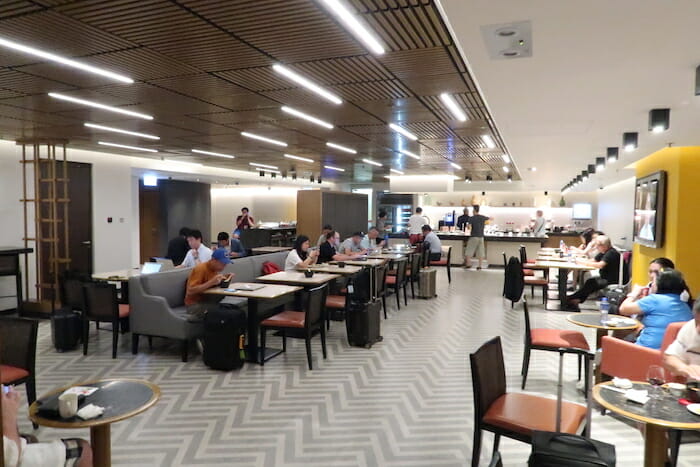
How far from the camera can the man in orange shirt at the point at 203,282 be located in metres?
5.46

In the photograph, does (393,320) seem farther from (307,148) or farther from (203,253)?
(307,148)

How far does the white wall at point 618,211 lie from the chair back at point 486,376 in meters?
11.0

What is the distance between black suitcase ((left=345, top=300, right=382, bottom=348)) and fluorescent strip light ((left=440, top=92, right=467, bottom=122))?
8.61 ft

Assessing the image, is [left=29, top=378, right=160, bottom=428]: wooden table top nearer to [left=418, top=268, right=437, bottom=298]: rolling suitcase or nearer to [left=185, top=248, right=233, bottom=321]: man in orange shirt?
[left=185, top=248, right=233, bottom=321]: man in orange shirt

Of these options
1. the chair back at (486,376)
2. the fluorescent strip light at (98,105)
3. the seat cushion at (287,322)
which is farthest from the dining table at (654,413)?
the fluorescent strip light at (98,105)

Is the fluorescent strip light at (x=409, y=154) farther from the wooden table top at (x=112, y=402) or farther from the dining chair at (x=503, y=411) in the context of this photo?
the wooden table top at (x=112, y=402)

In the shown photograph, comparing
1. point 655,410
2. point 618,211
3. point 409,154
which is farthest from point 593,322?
point 618,211

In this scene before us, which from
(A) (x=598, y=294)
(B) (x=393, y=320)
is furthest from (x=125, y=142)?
(A) (x=598, y=294)

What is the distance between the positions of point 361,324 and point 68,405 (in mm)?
4007

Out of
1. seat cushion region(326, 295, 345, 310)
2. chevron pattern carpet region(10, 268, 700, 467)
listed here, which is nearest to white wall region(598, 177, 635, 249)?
chevron pattern carpet region(10, 268, 700, 467)

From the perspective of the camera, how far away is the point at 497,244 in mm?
14523

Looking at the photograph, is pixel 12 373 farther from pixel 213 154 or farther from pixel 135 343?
pixel 213 154

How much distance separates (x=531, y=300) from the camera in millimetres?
9531

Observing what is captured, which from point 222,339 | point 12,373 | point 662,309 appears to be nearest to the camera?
point 12,373
